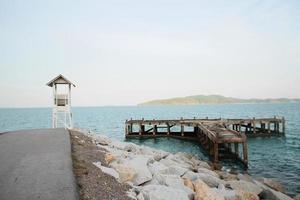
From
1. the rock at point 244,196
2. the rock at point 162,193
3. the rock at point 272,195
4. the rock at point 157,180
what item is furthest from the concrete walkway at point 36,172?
the rock at point 272,195

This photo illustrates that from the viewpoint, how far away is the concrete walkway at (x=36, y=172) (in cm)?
710

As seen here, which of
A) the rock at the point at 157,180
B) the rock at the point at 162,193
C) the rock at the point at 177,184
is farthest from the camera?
the rock at the point at 157,180

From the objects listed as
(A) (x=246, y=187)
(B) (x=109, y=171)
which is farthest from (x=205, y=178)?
(B) (x=109, y=171)

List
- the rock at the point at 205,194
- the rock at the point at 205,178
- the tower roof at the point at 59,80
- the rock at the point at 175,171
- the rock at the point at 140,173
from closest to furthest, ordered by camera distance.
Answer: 1. the rock at the point at 205,194
2. the rock at the point at 140,173
3. the rock at the point at 205,178
4. the rock at the point at 175,171
5. the tower roof at the point at 59,80

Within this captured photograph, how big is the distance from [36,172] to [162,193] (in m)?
3.99

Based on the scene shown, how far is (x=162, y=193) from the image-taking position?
8.36m

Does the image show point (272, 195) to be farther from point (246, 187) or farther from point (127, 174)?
point (127, 174)

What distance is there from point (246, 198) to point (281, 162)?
15.9 meters

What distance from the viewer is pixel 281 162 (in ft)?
77.2

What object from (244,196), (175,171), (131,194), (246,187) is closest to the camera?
(131,194)

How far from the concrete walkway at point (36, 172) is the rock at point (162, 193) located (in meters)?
2.18

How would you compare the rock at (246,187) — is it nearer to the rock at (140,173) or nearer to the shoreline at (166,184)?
the shoreline at (166,184)

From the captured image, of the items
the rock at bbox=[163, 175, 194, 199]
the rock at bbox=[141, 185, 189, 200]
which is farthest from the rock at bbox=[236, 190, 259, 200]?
the rock at bbox=[141, 185, 189, 200]

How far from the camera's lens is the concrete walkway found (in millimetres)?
7102
